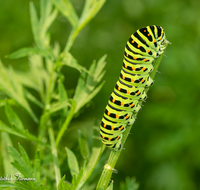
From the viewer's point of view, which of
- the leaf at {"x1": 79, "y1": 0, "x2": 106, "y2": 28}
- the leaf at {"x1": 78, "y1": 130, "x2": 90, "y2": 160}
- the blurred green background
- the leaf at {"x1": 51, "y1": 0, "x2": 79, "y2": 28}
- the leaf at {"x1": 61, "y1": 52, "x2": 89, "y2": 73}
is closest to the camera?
the leaf at {"x1": 78, "y1": 130, "x2": 90, "y2": 160}

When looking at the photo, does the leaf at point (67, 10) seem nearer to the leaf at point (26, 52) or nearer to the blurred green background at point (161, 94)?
the leaf at point (26, 52)

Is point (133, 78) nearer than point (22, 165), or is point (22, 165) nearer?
point (22, 165)

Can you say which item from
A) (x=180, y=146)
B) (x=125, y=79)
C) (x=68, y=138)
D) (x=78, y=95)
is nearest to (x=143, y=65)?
(x=125, y=79)

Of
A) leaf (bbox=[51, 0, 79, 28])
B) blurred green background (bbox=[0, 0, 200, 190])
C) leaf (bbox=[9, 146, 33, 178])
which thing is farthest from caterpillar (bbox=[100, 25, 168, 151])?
blurred green background (bbox=[0, 0, 200, 190])

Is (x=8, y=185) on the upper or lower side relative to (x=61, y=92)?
lower

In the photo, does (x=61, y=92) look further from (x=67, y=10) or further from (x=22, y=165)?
(x=67, y=10)

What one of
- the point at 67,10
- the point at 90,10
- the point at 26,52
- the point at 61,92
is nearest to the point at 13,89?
the point at 26,52

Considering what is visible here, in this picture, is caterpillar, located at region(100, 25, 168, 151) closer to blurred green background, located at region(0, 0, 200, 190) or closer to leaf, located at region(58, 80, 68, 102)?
leaf, located at region(58, 80, 68, 102)

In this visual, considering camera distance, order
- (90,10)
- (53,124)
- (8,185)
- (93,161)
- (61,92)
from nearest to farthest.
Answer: (8,185), (93,161), (61,92), (90,10), (53,124)
